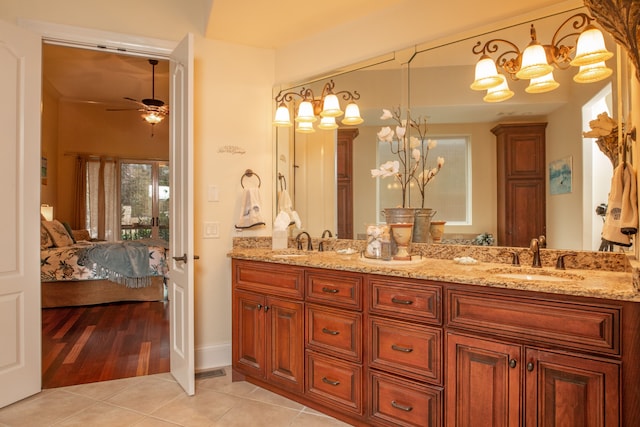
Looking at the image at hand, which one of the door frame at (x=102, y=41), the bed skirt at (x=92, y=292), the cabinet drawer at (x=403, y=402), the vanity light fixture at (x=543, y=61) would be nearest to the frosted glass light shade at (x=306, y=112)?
the door frame at (x=102, y=41)

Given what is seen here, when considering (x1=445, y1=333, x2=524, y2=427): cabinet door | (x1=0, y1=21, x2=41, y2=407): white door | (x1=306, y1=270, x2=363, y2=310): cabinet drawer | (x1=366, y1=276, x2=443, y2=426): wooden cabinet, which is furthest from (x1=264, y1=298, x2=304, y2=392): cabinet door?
(x1=0, y1=21, x2=41, y2=407): white door

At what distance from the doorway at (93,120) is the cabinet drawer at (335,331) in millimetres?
2698

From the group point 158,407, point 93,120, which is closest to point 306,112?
point 158,407

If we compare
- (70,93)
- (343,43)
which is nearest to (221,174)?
(343,43)

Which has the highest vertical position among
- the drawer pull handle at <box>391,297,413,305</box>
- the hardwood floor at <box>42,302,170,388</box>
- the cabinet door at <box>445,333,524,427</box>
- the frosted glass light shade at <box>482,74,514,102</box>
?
the frosted glass light shade at <box>482,74,514,102</box>

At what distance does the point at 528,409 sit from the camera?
1.56 m

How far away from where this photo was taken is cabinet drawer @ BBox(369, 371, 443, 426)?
183 centimetres

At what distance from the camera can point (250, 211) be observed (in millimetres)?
3021

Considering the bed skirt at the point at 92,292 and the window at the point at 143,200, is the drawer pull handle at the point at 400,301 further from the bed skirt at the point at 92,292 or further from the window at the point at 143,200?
the window at the point at 143,200

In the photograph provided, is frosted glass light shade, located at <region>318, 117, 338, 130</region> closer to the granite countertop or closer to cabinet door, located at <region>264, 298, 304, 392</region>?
the granite countertop

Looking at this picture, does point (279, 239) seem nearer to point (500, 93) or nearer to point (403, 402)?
point (403, 402)

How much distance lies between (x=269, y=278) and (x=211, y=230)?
75 cm

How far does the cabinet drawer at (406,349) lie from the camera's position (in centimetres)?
183

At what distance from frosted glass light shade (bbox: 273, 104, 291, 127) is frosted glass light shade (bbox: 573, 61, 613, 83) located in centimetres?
191
